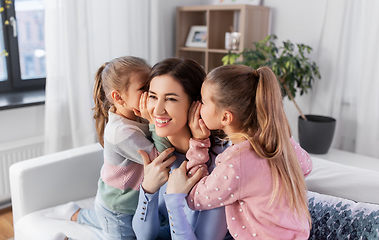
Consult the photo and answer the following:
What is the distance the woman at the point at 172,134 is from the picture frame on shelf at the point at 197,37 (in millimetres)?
2136

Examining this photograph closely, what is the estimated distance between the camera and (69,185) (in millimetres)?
1670

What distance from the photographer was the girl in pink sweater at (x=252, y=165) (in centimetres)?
92

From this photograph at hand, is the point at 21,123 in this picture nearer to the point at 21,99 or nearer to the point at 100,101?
the point at 21,99

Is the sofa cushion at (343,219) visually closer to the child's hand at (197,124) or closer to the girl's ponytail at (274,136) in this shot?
the girl's ponytail at (274,136)

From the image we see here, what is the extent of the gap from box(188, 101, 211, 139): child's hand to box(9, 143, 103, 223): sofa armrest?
84 cm

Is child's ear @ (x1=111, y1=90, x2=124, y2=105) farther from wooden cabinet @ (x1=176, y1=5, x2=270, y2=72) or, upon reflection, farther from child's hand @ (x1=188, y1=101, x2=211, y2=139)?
wooden cabinet @ (x1=176, y1=5, x2=270, y2=72)

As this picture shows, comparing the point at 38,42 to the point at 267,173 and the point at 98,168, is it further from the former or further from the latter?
the point at 267,173

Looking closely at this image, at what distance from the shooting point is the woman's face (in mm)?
1051

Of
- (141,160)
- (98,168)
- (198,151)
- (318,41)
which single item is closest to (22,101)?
(98,168)

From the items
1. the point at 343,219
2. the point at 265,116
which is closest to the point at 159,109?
the point at 265,116

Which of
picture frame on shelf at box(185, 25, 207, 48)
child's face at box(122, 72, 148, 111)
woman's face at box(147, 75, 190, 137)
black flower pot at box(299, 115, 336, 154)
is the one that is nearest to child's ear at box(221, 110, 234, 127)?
woman's face at box(147, 75, 190, 137)

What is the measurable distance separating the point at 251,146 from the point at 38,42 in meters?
2.37

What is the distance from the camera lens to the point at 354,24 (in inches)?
100

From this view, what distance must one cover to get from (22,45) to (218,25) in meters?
1.61
